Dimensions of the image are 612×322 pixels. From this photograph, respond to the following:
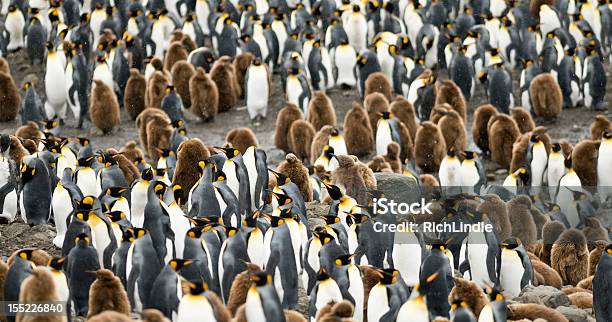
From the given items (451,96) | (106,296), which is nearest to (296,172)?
(106,296)

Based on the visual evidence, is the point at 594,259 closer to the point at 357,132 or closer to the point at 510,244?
the point at 510,244

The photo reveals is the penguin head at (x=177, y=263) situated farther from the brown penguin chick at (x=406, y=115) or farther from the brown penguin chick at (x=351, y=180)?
the brown penguin chick at (x=406, y=115)

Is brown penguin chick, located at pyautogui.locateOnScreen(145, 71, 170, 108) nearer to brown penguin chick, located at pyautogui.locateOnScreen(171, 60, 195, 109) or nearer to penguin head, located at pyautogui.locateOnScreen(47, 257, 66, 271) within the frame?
brown penguin chick, located at pyautogui.locateOnScreen(171, 60, 195, 109)

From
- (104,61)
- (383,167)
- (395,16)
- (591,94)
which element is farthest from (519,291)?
(395,16)

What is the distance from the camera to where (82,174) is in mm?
12133

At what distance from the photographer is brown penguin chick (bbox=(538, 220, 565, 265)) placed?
12102 millimetres

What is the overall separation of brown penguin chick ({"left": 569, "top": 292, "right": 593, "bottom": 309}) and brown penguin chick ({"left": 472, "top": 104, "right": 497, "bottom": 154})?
6.24 m

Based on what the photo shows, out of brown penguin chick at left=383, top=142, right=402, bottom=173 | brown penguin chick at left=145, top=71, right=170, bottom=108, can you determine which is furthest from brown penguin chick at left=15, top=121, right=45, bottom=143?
brown penguin chick at left=383, top=142, right=402, bottom=173

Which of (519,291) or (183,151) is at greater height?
(183,151)

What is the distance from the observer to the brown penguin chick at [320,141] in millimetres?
15148

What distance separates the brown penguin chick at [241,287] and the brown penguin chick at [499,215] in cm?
355

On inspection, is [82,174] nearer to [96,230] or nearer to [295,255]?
[96,230]

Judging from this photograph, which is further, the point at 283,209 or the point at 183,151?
the point at 183,151

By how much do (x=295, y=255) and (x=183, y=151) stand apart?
104 inches
